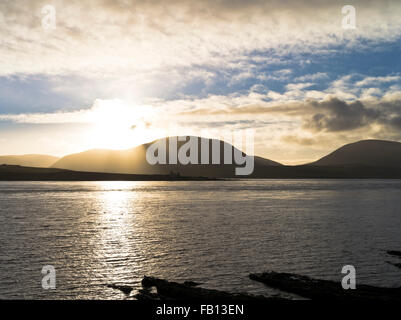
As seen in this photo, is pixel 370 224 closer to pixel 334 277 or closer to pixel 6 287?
pixel 334 277

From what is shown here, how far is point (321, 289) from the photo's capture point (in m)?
20.2

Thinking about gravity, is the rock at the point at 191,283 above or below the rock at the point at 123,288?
above

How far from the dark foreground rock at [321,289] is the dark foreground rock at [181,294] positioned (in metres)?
2.03

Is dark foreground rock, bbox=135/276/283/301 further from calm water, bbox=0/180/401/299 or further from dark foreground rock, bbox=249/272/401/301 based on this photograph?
dark foreground rock, bbox=249/272/401/301

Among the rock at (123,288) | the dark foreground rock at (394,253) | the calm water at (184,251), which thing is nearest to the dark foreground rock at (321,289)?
the calm water at (184,251)

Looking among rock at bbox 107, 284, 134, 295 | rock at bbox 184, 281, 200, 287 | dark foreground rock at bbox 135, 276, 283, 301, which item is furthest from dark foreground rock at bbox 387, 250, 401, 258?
rock at bbox 107, 284, 134, 295

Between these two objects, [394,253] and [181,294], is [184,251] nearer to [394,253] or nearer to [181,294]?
[181,294]

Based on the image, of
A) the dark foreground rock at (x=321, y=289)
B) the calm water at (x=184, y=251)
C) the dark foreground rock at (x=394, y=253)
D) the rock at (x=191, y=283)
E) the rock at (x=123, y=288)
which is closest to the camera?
the dark foreground rock at (x=321, y=289)

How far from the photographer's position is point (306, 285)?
21.4m

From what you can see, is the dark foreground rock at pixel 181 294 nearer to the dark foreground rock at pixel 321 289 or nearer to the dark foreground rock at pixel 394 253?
the dark foreground rock at pixel 321 289

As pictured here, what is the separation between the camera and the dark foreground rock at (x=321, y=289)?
18597 millimetres

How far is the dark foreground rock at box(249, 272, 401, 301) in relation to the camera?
732 inches

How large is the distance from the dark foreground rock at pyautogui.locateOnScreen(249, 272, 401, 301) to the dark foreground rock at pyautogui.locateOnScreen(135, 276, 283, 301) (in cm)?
203
